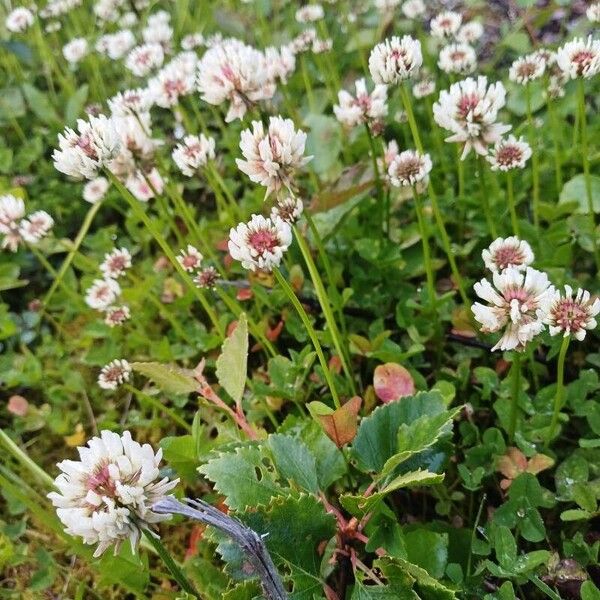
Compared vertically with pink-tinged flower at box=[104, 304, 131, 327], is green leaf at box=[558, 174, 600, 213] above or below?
below

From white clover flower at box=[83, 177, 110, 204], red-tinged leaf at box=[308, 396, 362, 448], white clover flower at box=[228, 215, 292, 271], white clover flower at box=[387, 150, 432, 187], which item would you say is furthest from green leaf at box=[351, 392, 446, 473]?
white clover flower at box=[83, 177, 110, 204]

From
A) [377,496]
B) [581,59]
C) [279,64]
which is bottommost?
[377,496]

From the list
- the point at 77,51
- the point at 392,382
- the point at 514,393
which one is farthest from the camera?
the point at 77,51

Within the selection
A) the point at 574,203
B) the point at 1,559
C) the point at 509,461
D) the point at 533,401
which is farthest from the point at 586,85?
the point at 1,559

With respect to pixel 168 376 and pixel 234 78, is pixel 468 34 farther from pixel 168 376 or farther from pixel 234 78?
pixel 168 376

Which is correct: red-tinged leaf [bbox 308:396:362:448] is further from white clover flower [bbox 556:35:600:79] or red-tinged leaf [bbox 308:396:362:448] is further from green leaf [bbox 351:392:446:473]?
white clover flower [bbox 556:35:600:79]

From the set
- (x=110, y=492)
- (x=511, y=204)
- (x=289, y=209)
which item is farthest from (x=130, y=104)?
(x=110, y=492)
